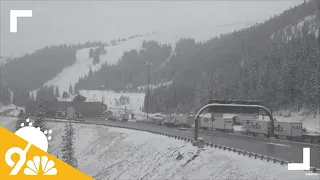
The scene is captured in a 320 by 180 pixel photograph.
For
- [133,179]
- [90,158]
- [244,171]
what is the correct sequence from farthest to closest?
[90,158] → [133,179] → [244,171]

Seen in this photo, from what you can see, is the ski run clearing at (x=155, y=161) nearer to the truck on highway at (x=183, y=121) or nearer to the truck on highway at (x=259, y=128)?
the truck on highway at (x=259, y=128)

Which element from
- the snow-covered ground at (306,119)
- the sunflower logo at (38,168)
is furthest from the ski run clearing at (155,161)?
the snow-covered ground at (306,119)

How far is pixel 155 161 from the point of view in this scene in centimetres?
4475

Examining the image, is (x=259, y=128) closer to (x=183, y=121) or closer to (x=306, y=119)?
(x=183, y=121)

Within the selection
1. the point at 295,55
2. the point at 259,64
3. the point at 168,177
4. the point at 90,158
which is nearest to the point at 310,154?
the point at 168,177

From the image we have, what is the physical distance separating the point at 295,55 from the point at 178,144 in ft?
257

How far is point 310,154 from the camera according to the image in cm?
3541

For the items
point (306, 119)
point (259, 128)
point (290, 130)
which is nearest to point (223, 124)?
point (259, 128)

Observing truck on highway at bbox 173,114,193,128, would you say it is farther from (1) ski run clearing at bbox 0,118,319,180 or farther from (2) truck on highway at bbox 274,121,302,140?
(2) truck on highway at bbox 274,121,302,140

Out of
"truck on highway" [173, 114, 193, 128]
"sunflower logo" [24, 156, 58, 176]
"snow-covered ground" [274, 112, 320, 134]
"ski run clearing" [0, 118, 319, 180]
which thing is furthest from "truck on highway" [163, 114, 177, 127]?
"sunflower logo" [24, 156, 58, 176]

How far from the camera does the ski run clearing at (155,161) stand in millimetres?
30659

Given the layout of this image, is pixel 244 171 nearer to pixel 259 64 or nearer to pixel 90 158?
pixel 90 158

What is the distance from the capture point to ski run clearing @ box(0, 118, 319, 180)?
3066 cm

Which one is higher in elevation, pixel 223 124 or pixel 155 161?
pixel 223 124
